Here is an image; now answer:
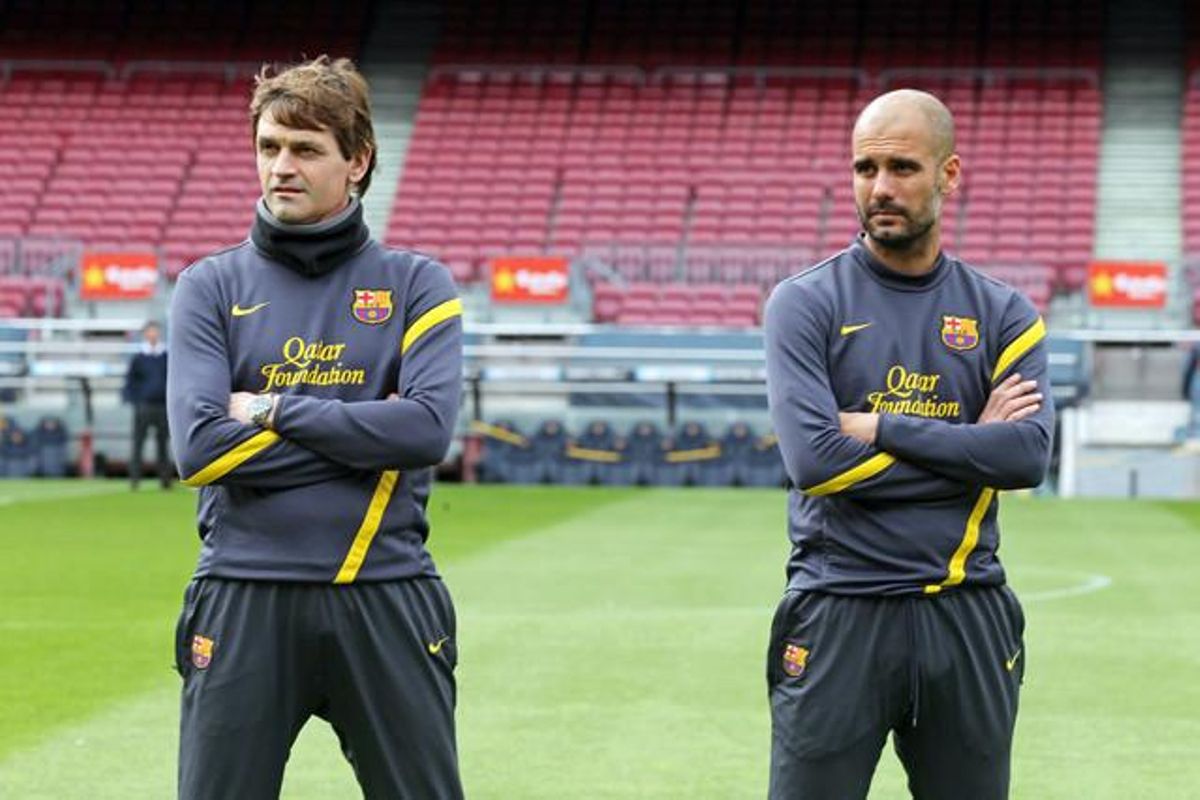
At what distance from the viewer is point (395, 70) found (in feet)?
137

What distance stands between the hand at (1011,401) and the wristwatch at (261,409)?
156 cm

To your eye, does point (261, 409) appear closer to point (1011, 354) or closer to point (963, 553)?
point (963, 553)

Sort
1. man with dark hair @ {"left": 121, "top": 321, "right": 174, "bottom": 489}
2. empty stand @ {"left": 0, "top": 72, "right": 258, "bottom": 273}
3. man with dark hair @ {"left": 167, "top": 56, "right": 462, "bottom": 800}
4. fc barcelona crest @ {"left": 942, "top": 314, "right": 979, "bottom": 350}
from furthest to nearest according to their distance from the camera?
empty stand @ {"left": 0, "top": 72, "right": 258, "bottom": 273} → man with dark hair @ {"left": 121, "top": 321, "right": 174, "bottom": 489} → fc barcelona crest @ {"left": 942, "top": 314, "right": 979, "bottom": 350} → man with dark hair @ {"left": 167, "top": 56, "right": 462, "bottom": 800}

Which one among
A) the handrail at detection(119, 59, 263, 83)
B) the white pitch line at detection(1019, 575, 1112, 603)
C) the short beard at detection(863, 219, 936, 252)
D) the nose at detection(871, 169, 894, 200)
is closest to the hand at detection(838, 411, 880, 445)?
the short beard at detection(863, 219, 936, 252)

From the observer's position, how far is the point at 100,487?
2719 cm

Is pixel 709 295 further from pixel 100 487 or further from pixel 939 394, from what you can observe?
pixel 939 394

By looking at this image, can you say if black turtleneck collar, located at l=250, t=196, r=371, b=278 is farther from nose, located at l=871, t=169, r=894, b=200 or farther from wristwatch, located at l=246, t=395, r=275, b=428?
nose, located at l=871, t=169, r=894, b=200

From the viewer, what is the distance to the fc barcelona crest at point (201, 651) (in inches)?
191

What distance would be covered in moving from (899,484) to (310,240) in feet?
4.54

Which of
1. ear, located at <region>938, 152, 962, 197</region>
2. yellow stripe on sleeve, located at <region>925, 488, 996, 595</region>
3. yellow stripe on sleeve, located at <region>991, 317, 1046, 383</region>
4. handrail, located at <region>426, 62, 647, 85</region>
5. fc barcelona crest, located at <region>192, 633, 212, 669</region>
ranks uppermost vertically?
handrail, located at <region>426, 62, 647, 85</region>

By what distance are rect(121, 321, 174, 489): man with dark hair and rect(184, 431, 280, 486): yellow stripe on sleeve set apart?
69.9 feet

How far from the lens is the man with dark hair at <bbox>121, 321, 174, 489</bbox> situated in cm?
2606

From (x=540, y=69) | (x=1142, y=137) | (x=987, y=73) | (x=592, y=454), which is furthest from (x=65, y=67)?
(x=1142, y=137)

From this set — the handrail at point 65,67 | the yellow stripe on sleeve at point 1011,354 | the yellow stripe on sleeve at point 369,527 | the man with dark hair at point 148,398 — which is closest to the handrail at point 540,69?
the handrail at point 65,67
